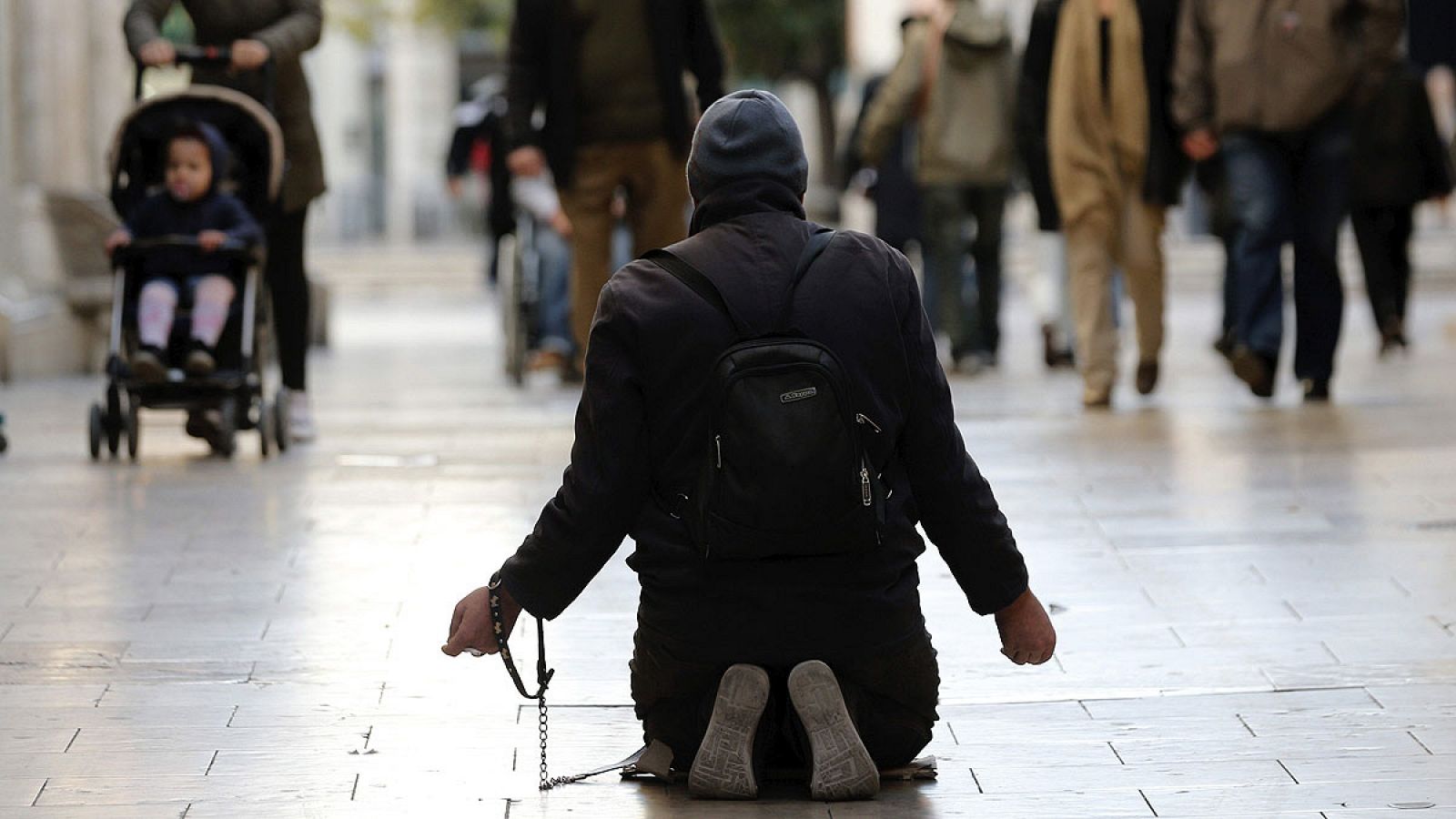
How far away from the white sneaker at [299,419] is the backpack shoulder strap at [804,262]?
562cm

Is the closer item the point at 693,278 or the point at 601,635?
the point at 693,278

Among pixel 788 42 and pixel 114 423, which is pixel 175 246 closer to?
pixel 114 423

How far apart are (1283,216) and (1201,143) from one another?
453 millimetres

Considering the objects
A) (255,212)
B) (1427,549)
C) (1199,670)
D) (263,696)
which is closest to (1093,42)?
(255,212)

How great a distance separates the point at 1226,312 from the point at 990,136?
170 cm

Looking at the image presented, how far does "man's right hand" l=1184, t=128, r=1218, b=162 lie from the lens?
10586 mm

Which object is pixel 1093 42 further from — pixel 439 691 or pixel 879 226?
pixel 439 691

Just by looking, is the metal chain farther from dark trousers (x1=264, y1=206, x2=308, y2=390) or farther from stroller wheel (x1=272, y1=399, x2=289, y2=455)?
dark trousers (x1=264, y1=206, x2=308, y2=390)

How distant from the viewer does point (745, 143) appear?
179 inches

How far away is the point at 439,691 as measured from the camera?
5.23 meters

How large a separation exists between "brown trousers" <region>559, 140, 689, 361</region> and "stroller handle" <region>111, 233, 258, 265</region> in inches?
88.2

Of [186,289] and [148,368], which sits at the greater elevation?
[186,289]

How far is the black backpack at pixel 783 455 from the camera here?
167 inches

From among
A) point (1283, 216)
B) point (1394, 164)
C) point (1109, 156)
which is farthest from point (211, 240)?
point (1394, 164)
